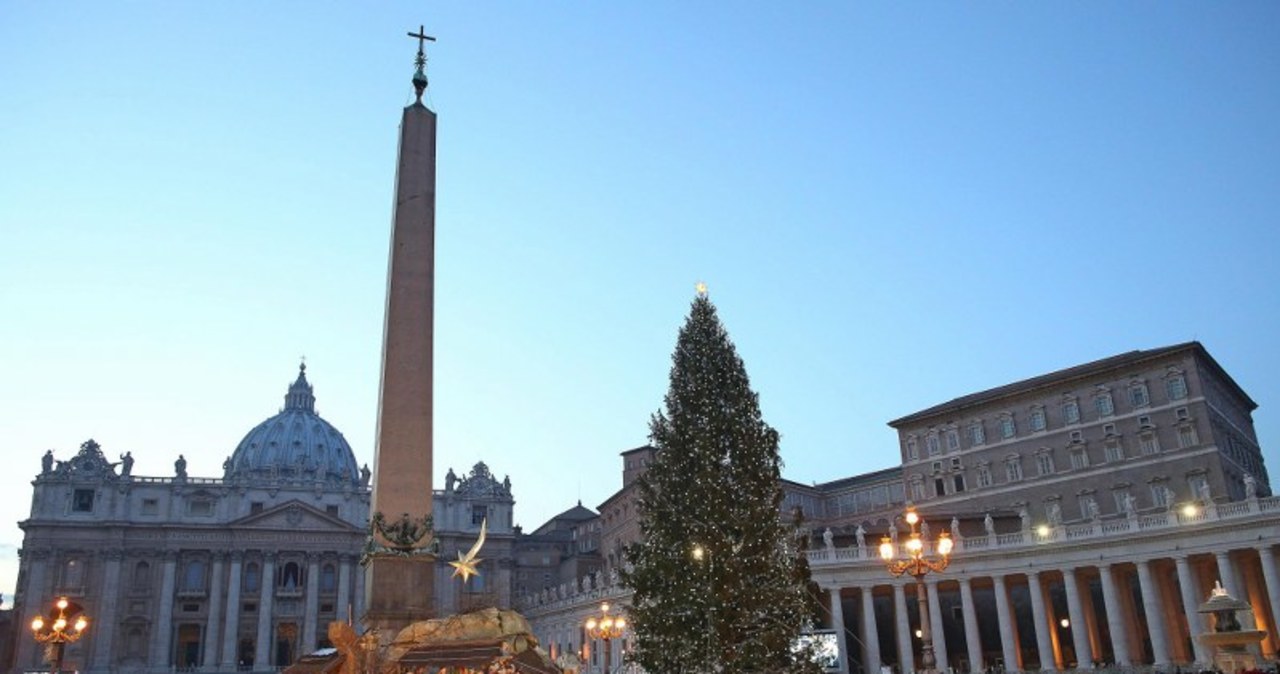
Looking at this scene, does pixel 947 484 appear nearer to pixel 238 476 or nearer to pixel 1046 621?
pixel 1046 621

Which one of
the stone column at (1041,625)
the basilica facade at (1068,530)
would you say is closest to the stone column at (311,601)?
the basilica facade at (1068,530)

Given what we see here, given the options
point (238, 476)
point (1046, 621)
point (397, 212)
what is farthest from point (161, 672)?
point (397, 212)

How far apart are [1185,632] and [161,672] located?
8340 cm

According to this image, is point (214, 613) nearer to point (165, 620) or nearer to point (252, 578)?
point (165, 620)

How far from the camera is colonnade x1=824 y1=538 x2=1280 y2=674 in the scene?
41.8 m


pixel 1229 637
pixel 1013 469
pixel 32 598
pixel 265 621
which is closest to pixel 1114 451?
pixel 1013 469

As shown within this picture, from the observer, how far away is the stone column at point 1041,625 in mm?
44638

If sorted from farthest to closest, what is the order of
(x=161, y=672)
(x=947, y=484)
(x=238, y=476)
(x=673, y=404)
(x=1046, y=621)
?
(x=238, y=476)
(x=161, y=672)
(x=947, y=484)
(x=1046, y=621)
(x=673, y=404)

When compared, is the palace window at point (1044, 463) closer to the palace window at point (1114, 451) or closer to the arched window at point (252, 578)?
the palace window at point (1114, 451)

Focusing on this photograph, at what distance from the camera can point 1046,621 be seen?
4594 centimetres

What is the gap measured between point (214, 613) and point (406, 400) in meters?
85.7

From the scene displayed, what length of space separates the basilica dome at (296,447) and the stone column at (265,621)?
22.7 meters

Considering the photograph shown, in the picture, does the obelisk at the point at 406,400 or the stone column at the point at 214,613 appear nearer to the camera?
the obelisk at the point at 406,400

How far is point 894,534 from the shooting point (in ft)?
159
